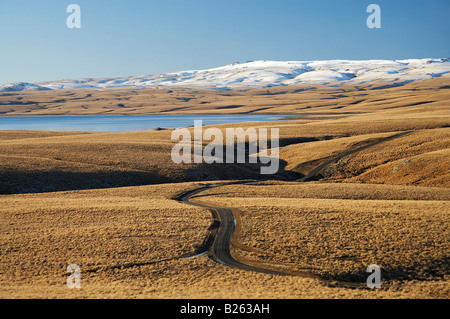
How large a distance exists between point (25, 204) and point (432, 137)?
5319 cm

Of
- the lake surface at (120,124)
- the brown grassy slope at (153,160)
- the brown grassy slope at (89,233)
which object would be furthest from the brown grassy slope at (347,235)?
the lake surface at (120,124)

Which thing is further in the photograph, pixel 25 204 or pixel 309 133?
pixel 309 133

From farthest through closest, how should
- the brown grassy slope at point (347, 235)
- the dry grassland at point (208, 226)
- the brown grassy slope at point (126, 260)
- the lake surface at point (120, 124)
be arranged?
the lake surface at point (120, 124), the brown grassy slope at point (347, 235), the dry grassland at point (208, 226), the brown grassy slope at point (126, 260)

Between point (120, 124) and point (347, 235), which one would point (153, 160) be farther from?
point (120, 124)

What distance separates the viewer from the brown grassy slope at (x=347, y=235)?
68.9ft

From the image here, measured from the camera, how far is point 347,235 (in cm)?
2491

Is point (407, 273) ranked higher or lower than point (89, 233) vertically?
lower

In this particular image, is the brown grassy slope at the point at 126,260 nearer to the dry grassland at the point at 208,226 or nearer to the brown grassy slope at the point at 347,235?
the dry grassland at the point at 208,226

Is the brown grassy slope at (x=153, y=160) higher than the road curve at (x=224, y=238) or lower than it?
higher

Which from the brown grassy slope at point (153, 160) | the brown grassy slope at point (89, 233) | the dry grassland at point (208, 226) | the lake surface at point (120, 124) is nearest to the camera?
the dry grassland at point (208, 226)

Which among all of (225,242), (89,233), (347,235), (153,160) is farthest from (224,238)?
(153,160)
